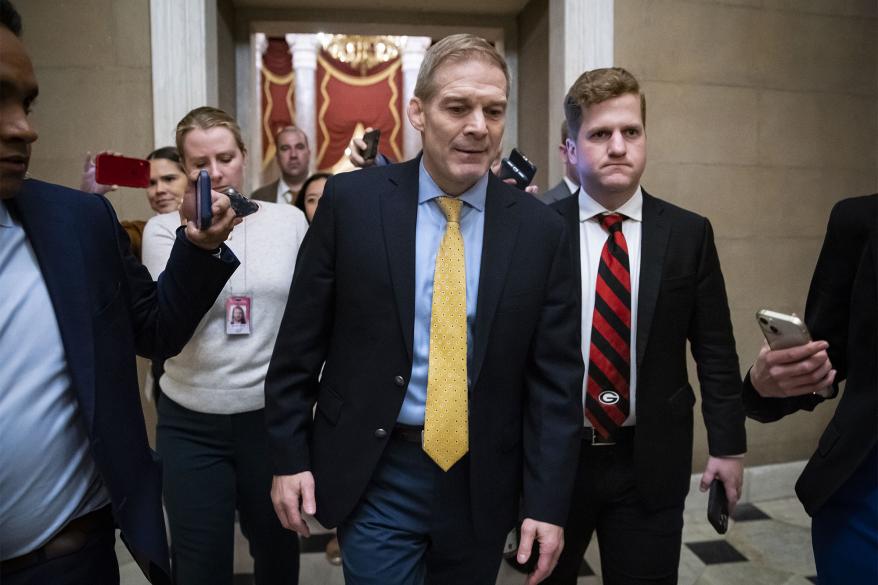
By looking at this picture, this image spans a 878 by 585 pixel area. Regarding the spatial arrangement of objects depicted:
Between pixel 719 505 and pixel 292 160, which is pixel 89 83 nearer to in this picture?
pixel 292 160

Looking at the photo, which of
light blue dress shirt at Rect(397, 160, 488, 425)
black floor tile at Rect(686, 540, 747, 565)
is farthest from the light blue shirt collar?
black floor tile at Rect(686, 540, 747, 565)

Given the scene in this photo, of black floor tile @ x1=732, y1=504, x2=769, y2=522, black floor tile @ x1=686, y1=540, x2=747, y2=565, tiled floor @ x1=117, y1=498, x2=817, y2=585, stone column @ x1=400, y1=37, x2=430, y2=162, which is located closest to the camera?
tiled floor @ x1=117, y1=498, x2=817, y2=585

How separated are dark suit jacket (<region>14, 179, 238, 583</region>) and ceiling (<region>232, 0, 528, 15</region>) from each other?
4.35m

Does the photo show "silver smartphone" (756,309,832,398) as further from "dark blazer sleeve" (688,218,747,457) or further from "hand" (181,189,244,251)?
"hand" (181,189,244,251)

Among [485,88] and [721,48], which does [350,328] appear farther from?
[721,48]

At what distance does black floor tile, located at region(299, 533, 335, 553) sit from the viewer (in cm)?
402

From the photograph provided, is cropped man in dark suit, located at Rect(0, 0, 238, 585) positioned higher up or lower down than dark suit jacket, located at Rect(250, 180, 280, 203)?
lower down

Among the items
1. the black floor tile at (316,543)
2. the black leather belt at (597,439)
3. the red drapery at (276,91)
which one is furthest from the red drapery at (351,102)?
the black leather belt at (597,439)

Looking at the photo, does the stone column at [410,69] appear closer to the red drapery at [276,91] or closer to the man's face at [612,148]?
the red drapery at [276,91]

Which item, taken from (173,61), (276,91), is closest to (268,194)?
(173,61)

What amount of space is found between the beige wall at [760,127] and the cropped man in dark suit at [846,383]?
314cm

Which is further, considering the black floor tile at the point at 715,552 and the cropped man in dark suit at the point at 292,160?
the cropped man in dark suit at the point at 292,160

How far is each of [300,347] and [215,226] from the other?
0.39 meters

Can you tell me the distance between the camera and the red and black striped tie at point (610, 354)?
2197 millimetres
